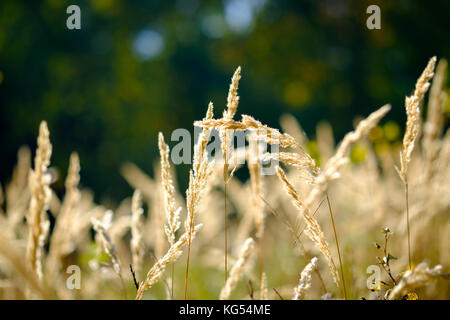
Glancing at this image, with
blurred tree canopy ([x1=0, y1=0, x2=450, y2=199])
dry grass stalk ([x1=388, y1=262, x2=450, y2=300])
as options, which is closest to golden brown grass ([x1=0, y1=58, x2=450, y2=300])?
dry grass stalk ([x1=388, y1=262, x2=450, y2=300])

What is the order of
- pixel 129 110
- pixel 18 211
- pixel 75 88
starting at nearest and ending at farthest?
pixel 18 211
pixel 75 88
pixel 129 110

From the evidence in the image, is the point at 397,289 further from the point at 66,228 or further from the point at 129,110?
the point at 129,110

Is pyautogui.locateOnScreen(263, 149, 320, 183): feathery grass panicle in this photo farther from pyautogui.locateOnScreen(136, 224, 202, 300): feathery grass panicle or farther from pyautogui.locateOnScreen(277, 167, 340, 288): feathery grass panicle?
pyautogui.locateOnScreen(136, 224, 202, 300): feathery grass panicle

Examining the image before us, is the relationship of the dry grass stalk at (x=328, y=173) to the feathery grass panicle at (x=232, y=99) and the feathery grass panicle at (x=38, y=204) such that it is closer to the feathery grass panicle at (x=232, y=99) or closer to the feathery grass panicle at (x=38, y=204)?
the feathery grass panicle at (x=232, y=99)

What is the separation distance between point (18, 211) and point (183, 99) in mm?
8221

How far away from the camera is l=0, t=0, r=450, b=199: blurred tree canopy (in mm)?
6660

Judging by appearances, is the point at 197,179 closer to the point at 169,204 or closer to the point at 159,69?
the point at 169,204

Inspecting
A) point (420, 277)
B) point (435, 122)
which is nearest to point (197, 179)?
point (420, 277)

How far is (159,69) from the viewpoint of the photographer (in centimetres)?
864

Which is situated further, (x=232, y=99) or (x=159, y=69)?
(x=159, y=69)

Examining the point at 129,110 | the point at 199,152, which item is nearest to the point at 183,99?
the point at 129,110

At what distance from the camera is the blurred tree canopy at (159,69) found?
6.66m

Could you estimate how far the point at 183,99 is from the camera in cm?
954
